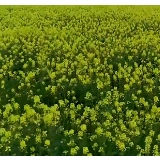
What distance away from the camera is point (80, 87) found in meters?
8.05

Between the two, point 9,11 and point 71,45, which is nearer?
point 71,45

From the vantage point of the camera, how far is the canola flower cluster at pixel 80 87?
584cm

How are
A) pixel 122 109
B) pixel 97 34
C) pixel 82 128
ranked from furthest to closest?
pixel 97 34 < pixel 122 109 < pixel 82 128

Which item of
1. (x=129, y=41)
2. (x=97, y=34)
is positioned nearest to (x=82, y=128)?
(x=129, y=41)

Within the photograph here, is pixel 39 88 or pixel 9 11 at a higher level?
pixel 9 11

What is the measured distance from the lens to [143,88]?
7926 millimetres

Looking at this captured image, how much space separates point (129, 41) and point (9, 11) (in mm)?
8212

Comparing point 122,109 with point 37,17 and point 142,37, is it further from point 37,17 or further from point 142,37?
point 37,17

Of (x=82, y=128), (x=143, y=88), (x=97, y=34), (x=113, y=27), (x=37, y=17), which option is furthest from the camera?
(x=37, y=17)

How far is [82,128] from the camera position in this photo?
5.89m

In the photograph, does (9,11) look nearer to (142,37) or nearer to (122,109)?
(142,37)

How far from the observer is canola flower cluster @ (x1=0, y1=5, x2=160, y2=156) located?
584 centimetres

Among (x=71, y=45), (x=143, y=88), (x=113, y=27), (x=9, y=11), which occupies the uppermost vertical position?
(x=9, y=11)

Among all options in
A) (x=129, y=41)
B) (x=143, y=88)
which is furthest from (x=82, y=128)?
(x=129, y=41)
